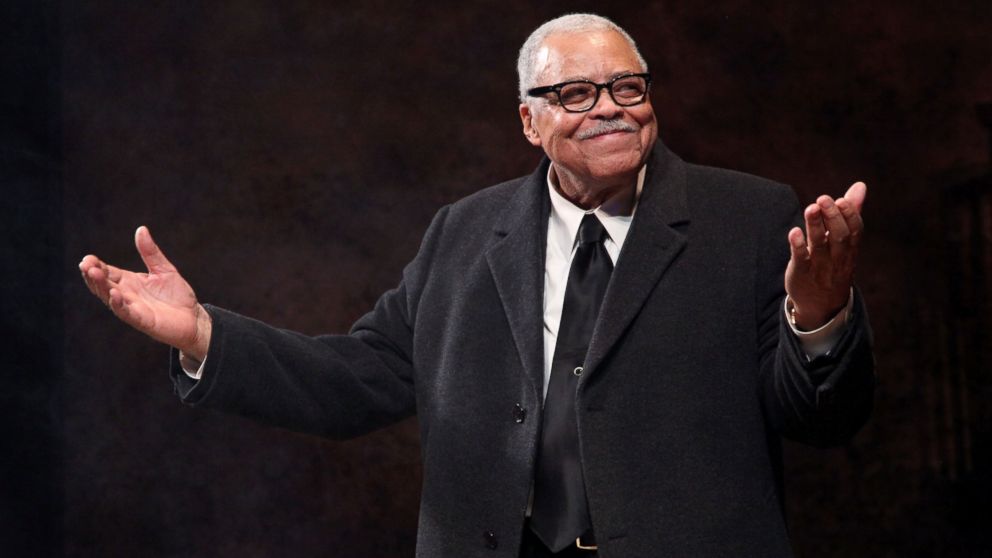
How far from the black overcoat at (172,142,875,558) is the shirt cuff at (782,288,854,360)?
0.01 metres

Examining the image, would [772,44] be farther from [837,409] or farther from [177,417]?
[177,417]

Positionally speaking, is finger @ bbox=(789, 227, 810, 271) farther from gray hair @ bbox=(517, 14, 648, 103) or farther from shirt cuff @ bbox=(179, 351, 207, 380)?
shirt cuff @ bbox=(179, 351, 207, 380)

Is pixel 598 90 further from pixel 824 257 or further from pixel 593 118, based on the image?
pixel 824 257

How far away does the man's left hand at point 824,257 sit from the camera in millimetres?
1305

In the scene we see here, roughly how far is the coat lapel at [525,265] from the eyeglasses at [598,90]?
15 centimetres

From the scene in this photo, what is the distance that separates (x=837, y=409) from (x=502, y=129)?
1.21 meters

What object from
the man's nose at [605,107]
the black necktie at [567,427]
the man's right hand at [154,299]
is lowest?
the black necktie at [567,427]

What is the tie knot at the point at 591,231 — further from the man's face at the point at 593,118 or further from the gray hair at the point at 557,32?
the gray hair at the point at 557,32

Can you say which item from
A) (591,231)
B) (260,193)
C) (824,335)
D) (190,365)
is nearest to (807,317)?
(824,335)

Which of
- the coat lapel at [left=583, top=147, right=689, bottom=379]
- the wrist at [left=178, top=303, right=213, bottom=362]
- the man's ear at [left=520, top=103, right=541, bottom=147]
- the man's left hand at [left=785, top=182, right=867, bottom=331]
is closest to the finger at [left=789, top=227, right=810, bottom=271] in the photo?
the man's left hand at [left=785, top=182, right=867, bottom=331]

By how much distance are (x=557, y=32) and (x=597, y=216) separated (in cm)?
29

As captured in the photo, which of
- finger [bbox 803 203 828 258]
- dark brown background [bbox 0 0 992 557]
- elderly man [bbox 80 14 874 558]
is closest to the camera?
finger [bbox 803 203 828 258]

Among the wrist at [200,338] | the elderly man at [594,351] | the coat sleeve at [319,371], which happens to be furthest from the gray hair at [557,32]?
the wrist at [200,338]

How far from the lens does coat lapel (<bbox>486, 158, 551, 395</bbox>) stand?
1615 millimetres
